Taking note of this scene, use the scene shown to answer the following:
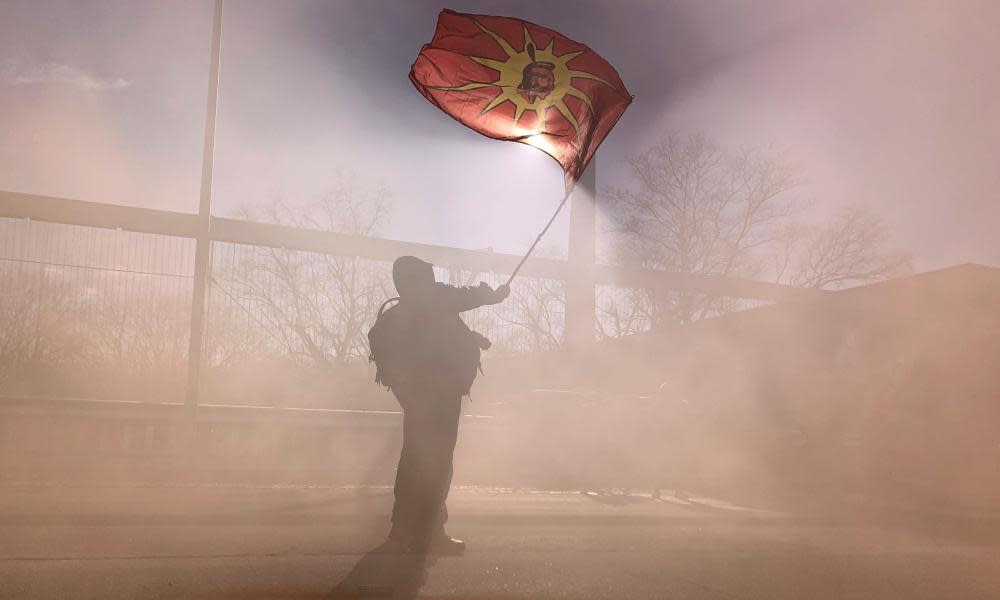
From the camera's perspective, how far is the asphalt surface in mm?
3389

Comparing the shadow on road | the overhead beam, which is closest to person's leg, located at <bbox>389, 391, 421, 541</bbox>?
the shadow on road

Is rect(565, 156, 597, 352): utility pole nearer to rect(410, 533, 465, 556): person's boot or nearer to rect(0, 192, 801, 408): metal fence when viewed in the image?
rect(0, 192, 801, 408): metal fence

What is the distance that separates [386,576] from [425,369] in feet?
3.84

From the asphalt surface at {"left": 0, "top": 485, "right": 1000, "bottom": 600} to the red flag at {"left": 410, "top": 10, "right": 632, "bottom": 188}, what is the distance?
270 centimetres

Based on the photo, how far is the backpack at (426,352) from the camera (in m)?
4.44

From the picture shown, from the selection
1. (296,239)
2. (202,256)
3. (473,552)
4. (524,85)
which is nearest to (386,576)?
(473,552)

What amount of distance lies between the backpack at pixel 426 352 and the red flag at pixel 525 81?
2.30 metres

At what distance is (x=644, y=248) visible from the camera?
70.3ft

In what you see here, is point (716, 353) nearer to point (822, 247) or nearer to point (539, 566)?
point (822, 247)

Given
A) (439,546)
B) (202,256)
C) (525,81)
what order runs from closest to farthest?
(439,546)
(525,81)
(202,256)

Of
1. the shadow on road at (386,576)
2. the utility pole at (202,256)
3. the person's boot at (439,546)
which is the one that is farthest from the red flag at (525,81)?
the utility pole at (202,256)

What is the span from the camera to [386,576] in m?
3.58

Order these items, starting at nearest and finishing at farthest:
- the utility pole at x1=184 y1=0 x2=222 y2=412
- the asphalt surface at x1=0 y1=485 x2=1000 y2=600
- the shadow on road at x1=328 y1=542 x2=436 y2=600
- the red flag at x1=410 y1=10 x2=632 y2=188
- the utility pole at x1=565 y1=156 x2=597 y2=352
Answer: the shadow on road at x1=328 y1=542 x2=436 y2=600, the asphalt surface at x1=0 y1=485 x2=1000 y2=600, the red flag at x1=410 y1=10 x2=632 y2=188, the utility pole at x1=184 y1=0 x2=222 y2=412, the utility pole at x1=565 y1=156 x2=597 y2=352

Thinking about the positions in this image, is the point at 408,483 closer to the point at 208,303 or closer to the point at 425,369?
the point at 425,369
